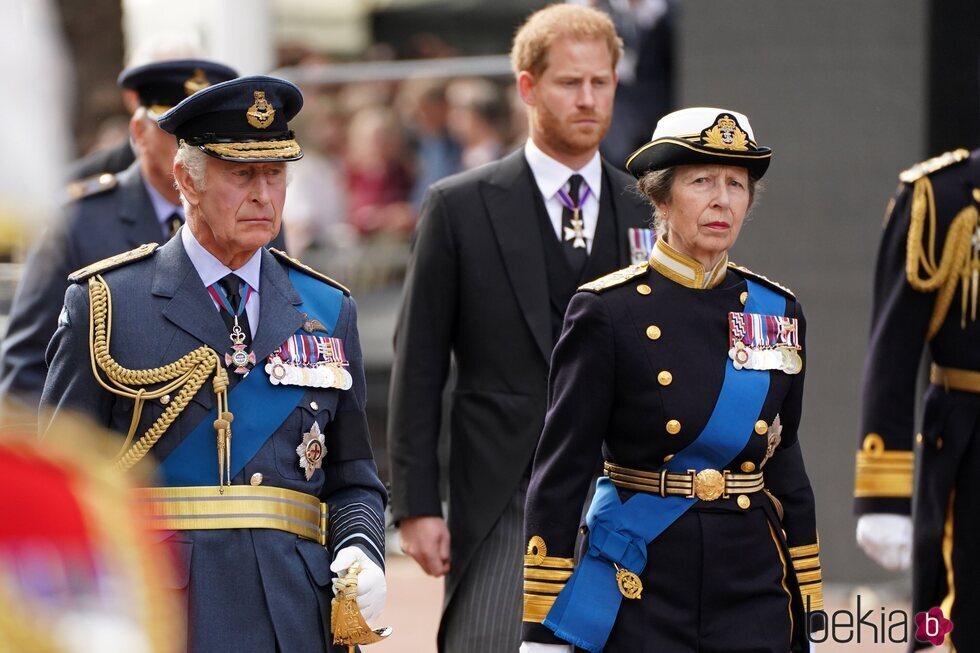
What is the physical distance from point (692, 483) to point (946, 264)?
5.51 ft

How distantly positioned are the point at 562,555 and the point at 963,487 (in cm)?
172

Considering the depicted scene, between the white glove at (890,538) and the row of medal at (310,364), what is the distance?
6.42 feet

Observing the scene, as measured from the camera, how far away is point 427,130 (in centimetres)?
985

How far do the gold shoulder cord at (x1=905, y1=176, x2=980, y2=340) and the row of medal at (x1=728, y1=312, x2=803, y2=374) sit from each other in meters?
1.26

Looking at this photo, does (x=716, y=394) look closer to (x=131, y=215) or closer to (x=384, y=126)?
(x=131, y=215)


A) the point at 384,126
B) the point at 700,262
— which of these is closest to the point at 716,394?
the point at 700,262

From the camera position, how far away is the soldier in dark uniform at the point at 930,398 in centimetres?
514

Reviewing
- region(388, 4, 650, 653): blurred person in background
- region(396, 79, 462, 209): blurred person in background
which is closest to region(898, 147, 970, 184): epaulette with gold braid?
region(388, 4, 650, 653): blurred person in background

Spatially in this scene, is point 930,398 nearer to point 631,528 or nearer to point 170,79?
point 631,528

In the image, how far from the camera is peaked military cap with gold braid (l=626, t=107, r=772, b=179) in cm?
398

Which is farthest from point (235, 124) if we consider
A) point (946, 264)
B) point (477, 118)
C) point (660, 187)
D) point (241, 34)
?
point (241, 34)

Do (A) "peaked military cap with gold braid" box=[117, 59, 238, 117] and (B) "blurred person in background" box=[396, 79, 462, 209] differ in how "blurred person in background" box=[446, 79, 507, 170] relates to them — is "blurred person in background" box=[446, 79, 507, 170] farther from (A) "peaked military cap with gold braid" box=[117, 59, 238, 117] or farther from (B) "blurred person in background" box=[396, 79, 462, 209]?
(A) "peaked military cap with gold braid" box=[117, 59, 238, 117]

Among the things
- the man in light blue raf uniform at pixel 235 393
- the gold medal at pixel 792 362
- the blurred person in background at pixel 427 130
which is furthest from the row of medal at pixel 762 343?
the blurred person in background at pixel 427 130

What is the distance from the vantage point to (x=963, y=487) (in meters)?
5.15
